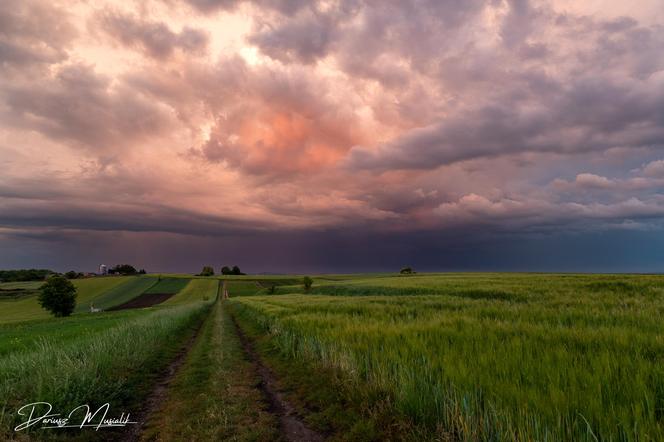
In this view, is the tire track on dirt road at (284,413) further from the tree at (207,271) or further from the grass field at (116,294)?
the tree at (207,271)

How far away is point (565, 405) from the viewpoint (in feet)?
13.3

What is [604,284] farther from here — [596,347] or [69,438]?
[69,438]

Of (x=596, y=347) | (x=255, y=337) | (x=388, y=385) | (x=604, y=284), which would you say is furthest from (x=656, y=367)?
(x=604, y=284)

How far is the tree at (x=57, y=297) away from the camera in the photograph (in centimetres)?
5972

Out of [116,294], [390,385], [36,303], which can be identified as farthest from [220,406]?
[116,294]

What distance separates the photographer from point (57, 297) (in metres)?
60.0

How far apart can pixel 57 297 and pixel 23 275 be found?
164m

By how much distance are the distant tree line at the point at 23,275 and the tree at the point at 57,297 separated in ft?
480

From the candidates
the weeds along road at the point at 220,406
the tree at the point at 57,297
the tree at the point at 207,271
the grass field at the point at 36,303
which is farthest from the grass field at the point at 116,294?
the weeds along road at the point at 220,406

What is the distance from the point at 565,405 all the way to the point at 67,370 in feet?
35.6

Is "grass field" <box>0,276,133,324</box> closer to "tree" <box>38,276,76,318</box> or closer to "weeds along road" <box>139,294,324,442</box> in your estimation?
"tree" <box>38,276,76,318</box>

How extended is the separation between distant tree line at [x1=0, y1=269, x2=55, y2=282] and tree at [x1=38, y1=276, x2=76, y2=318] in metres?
146

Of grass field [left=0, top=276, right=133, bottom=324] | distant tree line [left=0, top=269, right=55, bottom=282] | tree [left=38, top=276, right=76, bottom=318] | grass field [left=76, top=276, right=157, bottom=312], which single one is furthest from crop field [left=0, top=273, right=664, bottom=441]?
distant tree line [left=0, top=269, right=55, bottom=282]

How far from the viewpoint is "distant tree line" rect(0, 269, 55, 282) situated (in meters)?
171
